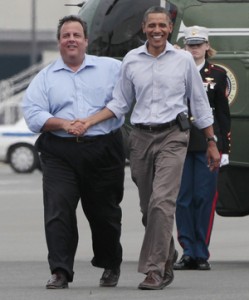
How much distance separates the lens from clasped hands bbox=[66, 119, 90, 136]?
10.2 meters

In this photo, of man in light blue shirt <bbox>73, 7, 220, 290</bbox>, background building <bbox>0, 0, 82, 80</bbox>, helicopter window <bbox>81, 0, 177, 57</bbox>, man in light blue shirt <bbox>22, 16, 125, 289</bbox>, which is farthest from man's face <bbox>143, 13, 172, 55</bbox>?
background building <bbox>0, 0, 82, 80</bbox>

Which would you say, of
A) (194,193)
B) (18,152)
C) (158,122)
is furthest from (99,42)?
(18,152)

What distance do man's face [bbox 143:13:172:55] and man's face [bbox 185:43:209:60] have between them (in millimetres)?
1569

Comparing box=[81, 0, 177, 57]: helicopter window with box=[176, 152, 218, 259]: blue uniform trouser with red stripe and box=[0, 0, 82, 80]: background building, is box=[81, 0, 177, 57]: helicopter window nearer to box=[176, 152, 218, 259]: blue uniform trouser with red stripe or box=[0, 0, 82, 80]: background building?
box=[176, 152, 218, 259]: blue uniform trouser with red stripe

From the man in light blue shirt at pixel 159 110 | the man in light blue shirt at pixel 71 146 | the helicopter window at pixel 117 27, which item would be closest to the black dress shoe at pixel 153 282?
the man in light blue shirt at pixel 159 110

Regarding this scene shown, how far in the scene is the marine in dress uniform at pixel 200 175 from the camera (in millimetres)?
12104

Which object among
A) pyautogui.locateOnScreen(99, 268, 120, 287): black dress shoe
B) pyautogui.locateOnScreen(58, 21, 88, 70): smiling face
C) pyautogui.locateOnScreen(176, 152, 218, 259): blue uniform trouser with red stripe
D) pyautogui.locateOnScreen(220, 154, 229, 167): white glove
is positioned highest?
pyautogui.locateOnScreen(58, 21, 88, 70): smiling face

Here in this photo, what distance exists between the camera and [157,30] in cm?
1053

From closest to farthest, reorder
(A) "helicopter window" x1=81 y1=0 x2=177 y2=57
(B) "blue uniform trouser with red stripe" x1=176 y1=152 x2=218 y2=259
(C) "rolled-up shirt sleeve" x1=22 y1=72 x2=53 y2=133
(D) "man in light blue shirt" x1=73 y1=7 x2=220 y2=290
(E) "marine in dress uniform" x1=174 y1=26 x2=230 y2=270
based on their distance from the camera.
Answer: (C) "rolled-up shirt sleeve" x1=22 y1=72 x2=53 y2=133 → (D) "man in light blue shirt" x1=73 y1=7 x2=220 y2=290 → (E) "marine in dress uniform" x1=174 y1=26 x2=230 y2=270 → (B) "blue uniform trouser with red stripe" x1=176 y1=152 x2=218 y2=259 → (A) "helicopter window" x1=81 y1=0 x2=177 y2=57

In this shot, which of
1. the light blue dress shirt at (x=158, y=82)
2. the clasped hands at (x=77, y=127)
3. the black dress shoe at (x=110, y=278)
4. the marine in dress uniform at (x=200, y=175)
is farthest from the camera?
the marine in dress uniform at (x=200, y=175)

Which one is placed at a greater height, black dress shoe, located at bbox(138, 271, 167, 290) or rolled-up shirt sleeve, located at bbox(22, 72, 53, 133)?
rolled-up shirt sleeve, located at bbox(22, 72, 53, 133)

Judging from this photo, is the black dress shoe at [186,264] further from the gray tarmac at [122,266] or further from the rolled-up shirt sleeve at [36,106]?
the rolled-up shirt sleeve at [36,106]

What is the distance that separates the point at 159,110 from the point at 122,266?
2427 millimetres

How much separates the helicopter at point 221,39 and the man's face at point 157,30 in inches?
75.9
